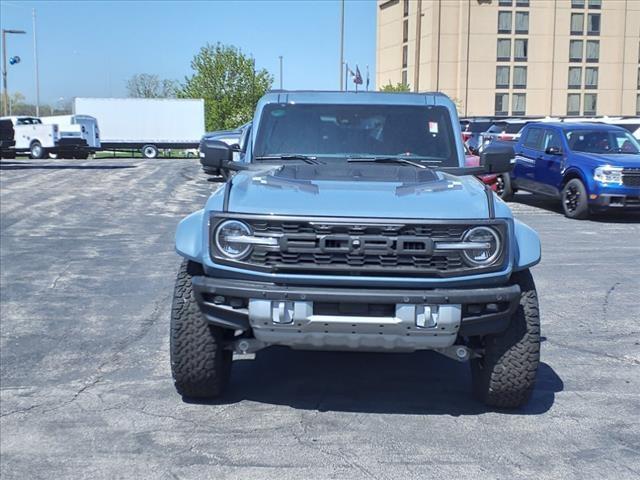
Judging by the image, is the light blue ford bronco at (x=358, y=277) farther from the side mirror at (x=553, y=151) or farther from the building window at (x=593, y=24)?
the building window at (x=593, y=24)

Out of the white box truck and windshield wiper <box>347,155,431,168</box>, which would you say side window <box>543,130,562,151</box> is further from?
the white box truck

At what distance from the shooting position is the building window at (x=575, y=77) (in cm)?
7356

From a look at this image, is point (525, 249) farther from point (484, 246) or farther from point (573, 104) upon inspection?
point (573, 104)

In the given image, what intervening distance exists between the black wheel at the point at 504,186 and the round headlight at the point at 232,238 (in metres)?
14.0

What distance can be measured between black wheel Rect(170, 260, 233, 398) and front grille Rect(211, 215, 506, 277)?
603 millimetres

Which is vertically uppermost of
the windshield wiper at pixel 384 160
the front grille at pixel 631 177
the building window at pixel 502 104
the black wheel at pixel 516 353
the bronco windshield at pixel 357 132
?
the building window at pixel 502 104

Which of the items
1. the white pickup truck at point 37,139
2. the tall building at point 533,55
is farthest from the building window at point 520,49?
the white pickup truck at point 37,139

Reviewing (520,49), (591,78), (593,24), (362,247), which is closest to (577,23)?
(593,24)

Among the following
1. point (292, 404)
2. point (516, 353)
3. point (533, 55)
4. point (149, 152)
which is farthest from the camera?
point (533, 55)

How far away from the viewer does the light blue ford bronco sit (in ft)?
14.0

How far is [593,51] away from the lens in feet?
240

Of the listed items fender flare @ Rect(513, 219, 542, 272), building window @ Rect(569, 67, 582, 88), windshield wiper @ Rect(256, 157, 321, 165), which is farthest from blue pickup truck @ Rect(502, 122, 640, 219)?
building window @ Rect(569, 67, 582, 88)

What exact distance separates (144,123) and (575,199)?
36.3 m

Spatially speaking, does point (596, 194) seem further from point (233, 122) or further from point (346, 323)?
point (233, 122)
